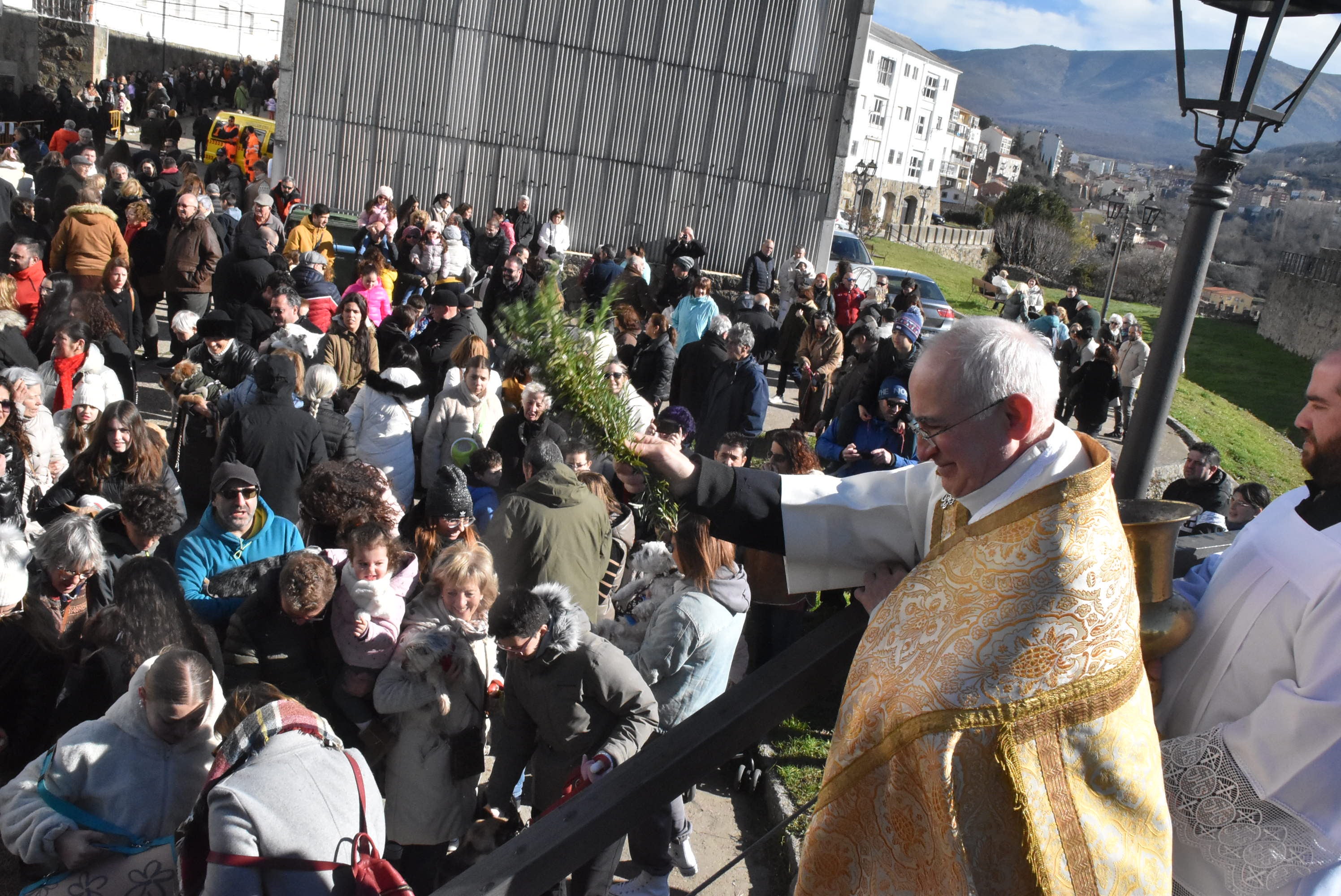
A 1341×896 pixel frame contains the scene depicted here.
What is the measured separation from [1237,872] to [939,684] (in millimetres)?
712

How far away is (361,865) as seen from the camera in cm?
284

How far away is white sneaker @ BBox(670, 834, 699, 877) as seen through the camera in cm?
471

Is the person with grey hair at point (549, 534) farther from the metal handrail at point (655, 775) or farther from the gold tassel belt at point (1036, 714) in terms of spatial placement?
the gold tassel belt at point (1036, 714)

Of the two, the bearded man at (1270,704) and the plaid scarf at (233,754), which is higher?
the bearded man at (1270,704)

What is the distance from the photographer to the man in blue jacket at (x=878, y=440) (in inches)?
293

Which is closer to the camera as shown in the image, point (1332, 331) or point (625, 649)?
point (625, 649)

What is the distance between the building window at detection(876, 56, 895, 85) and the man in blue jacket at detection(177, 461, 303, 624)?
79.6 meters

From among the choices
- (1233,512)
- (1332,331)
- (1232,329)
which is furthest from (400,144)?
(1232,329)

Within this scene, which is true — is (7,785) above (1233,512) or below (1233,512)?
below

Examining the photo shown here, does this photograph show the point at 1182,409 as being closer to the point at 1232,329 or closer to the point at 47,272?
the point at 47,272

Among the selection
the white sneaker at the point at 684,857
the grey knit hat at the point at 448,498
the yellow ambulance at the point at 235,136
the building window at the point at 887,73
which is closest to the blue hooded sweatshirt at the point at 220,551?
the grey knit hat at the point at 448,498

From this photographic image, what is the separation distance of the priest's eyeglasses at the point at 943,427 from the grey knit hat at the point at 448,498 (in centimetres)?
358

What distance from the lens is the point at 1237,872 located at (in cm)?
184

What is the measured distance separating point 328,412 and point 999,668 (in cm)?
562
